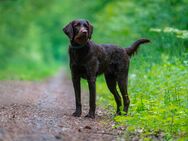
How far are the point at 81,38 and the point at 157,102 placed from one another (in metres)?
1.85

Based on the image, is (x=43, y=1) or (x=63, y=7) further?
(x=63, y=7)

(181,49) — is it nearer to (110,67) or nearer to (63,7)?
(110,67)

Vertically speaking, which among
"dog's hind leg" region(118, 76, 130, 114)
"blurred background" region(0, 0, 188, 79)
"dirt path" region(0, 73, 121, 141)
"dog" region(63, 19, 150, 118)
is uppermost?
"blurred background" region(0, 0, 188, 79)

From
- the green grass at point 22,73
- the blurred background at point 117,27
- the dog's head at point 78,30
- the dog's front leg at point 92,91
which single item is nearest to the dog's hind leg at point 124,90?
the dog's front leg at point 92,91

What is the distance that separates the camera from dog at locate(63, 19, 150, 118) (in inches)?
357

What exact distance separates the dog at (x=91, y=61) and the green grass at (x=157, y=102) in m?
0.62

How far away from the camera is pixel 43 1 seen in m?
33.5

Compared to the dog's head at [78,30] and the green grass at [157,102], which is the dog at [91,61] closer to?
the dog's head at [78,30]

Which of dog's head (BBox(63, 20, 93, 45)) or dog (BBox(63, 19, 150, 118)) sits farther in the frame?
dog (BBox(63, 19, 150, 118))

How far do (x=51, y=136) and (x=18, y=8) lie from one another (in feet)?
73.6

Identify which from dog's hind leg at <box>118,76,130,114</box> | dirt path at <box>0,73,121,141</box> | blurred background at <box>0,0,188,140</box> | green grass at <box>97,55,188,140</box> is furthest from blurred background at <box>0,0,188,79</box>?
dirt path at <box>0,73,121,141</box>

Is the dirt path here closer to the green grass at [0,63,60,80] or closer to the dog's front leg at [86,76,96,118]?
the dog's front leg at [86,76,96,118]

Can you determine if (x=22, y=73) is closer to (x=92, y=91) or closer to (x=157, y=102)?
(x=92, y=91)

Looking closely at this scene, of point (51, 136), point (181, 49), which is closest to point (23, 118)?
point (51, 136)
